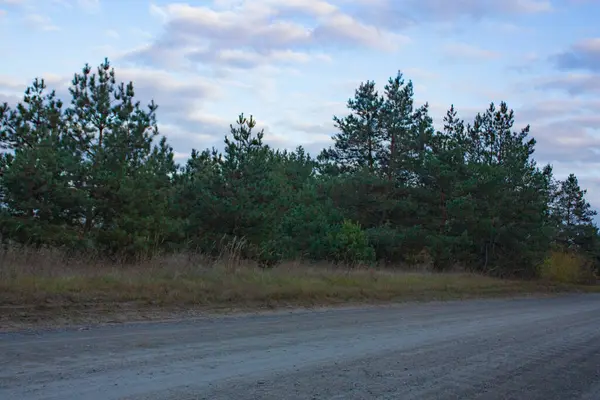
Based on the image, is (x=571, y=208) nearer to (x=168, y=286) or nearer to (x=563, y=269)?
(x=563, y=269)

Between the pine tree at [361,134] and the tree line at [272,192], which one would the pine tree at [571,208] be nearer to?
the tree line at [272,192]

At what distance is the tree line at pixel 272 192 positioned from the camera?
2023 centimetres

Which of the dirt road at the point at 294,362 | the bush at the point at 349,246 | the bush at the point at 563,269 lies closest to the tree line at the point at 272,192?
the bush at the point at 349,246

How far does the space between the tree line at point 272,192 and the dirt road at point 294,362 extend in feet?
33.8

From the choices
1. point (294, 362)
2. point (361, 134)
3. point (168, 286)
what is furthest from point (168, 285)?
point (361, 134)

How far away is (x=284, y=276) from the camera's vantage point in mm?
19234

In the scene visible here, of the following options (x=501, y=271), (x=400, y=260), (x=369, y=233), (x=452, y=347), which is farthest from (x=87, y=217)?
(x=501, y=271)

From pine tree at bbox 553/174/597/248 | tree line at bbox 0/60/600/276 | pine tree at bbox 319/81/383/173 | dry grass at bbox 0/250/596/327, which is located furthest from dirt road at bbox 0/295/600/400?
pine tree at bbox 553/174/597/248

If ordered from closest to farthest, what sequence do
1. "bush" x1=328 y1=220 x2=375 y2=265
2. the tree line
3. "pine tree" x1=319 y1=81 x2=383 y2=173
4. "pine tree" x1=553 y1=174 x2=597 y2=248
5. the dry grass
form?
the dry grass, the tree line, "bush" x1=328 y1=220 x2=375 y2=265, "pine tree" x1=319 y1=81 x2=383 y2=173, "pine tree" x1=553 y1=174 x2=597 y2=248

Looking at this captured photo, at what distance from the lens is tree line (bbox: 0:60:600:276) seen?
66.4 ft

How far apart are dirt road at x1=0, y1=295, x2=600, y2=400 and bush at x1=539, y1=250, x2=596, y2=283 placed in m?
37.2

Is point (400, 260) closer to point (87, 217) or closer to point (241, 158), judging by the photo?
point (241, 158)

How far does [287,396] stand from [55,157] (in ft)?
57.2

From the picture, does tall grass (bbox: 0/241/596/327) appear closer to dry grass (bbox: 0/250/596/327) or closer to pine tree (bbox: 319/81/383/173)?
dry grass (bbox: 0/250/596/327)
